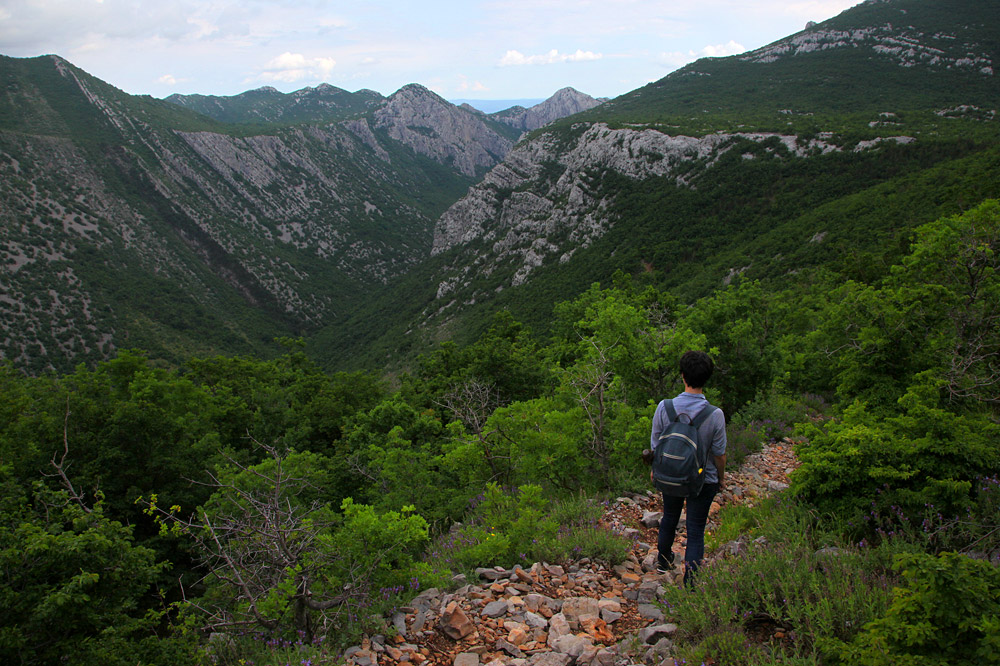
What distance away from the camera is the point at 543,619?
416 cm

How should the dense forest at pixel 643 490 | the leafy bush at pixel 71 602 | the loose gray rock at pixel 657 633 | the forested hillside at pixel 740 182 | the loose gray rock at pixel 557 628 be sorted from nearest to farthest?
1. the dense forest at pixel 643 490
2. the loose gray rock at pixel 657 633
3. the leafy bush at pixel 71 602
4. the loose gray rock at pixel 557 628
5. the forested hillside at pixel 740 182

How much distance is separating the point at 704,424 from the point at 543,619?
217 centimetres

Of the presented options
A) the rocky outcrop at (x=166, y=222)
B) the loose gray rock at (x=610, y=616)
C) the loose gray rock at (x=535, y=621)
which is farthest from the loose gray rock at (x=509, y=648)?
the rocky outcrop at (x=166, y=222)

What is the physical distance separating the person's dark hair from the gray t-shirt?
0.43 ft

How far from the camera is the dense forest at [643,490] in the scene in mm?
3357

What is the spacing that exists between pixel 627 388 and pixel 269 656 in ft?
23.8

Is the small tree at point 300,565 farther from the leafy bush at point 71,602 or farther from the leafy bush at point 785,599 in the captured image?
the leafy bush at point 785,599

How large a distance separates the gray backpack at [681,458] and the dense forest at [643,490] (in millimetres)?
721

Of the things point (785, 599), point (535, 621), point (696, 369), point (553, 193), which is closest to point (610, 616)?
point (535, 621)

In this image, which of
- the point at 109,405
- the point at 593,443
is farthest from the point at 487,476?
the point at 109,405

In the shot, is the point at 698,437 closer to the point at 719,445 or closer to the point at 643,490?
the point at 719,445

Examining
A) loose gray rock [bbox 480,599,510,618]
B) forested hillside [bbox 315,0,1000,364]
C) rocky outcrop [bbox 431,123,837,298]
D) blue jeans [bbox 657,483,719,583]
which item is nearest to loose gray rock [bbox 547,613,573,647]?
loose gray rock [bbox 480,599,510,618]

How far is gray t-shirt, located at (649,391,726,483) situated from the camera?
421 cm

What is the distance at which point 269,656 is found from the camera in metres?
3.91
